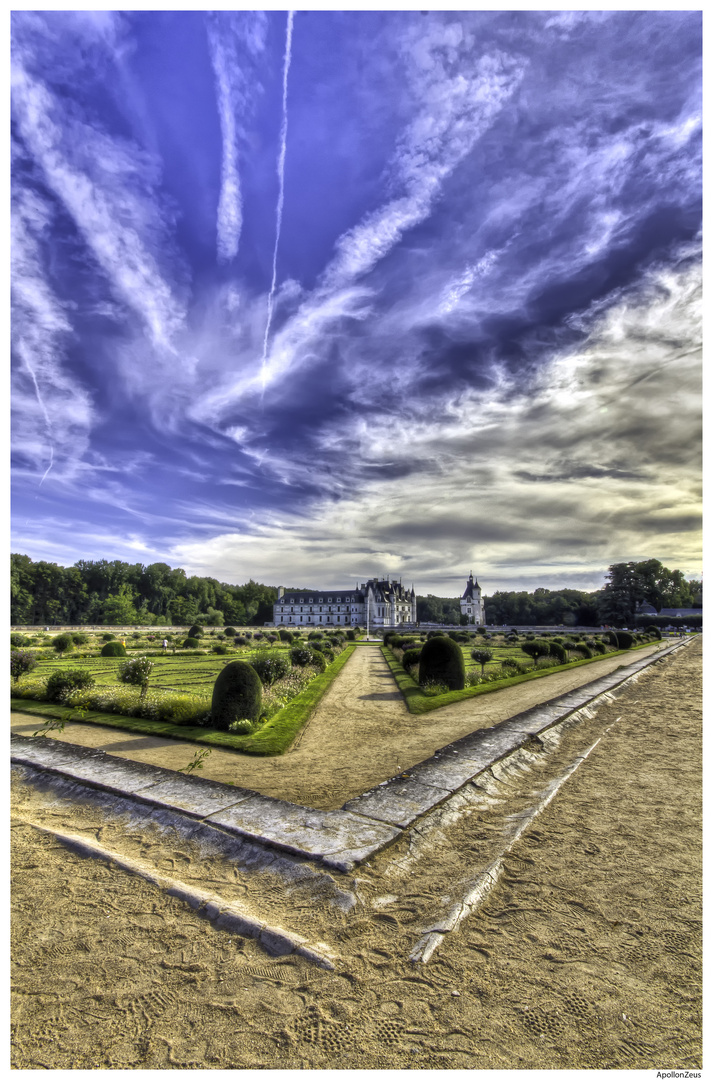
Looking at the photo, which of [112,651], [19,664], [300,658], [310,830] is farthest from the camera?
[112,651]

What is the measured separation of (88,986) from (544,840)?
4374 millimetres

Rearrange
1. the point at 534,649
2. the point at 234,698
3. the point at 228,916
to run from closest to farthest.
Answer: the point at 228,916 < the point at 234,698 < the point at 534,649

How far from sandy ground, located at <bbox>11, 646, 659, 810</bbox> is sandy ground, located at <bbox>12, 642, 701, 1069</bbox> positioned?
6.36ft

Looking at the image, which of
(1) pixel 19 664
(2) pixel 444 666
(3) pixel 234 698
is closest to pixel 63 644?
(1) pixel 19 664

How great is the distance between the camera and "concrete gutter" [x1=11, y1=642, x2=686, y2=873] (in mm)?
4934

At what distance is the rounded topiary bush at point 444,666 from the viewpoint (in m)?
16.0

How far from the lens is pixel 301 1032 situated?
111 inches

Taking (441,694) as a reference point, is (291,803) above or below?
above

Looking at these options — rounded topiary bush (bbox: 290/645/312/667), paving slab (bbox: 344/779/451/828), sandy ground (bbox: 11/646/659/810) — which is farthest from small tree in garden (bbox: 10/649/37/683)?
paving slab (bbox: 344/779/451/828)

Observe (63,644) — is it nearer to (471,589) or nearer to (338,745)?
(338,745)

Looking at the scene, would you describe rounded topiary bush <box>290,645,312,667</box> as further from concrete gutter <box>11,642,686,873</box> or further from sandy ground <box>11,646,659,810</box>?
concrete gutter <box>11,642,686,873</box>

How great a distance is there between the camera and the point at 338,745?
9.62 metres

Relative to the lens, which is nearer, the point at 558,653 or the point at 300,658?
the point at 300,658

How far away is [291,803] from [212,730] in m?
5.39
